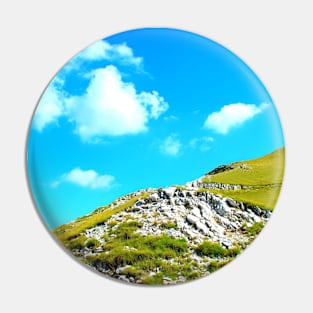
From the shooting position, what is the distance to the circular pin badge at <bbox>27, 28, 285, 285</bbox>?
9.71 ft

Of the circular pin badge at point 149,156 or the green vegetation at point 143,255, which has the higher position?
the circular pin badge at point 149,156

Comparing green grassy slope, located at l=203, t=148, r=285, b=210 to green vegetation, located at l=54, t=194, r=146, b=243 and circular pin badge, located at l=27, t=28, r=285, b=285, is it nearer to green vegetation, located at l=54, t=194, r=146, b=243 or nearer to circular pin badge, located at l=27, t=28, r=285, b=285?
circular pin badge, located at l=27, t=28, r=285, b=285

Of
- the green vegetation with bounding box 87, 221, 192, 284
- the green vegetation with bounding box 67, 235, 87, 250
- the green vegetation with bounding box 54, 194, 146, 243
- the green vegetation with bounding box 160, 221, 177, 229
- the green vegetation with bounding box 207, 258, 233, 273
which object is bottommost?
the green vegetation with bounding box 207, 258, 233, 273

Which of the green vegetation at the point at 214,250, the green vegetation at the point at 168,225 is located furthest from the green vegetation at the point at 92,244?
the green vegetation at the point at 214,250

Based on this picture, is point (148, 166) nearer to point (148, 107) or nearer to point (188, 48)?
point (148, 107)

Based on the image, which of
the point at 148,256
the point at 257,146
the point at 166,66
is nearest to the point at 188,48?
the point at 166,66

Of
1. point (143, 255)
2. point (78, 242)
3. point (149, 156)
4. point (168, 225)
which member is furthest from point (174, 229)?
point (78, 242)

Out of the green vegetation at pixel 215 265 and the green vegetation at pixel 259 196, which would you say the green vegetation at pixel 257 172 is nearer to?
the green vegetation at pixel 259 196

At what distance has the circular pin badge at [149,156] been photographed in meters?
2.96

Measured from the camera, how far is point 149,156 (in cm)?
298

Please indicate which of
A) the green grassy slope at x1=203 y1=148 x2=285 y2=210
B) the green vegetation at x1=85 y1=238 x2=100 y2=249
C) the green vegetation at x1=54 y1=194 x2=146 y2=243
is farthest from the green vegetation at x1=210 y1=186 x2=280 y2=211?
the green vegetation at x1=85 y1=238 x2=100 y2=249

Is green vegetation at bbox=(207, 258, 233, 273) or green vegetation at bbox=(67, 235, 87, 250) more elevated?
green vegetation at bbox=(67, 235, 87, 250)

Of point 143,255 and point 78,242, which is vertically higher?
point 78,242

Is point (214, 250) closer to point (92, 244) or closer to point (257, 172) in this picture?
point (257, 172)
